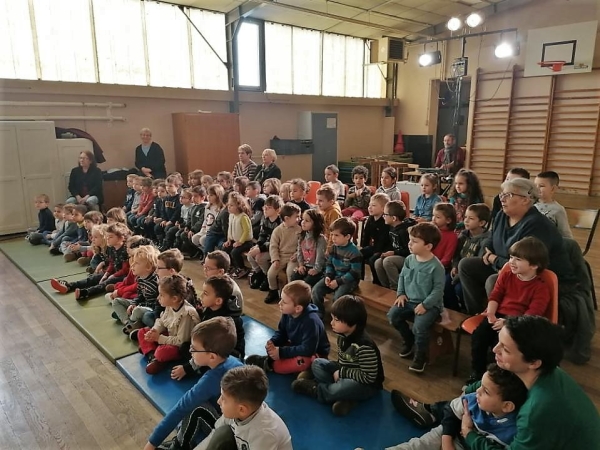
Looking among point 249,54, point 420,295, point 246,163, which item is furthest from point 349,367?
point 249,54

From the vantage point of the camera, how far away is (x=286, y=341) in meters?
2.67

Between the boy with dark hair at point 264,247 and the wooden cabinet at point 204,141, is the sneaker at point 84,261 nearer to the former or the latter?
the boy with dark hair at point 264,247

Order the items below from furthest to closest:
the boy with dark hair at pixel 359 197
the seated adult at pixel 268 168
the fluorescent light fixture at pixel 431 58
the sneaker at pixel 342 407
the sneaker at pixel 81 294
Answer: the fluorescent light fixture at pixel 431 58 → the seated adult at pixel 268 168 → the boy with dark hair at pixel 359 197 → the sneaker at pixel 81 294 → the sneaker at pixel 342 407

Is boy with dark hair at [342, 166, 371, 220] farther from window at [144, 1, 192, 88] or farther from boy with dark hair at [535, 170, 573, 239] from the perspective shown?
window at [144, 1, 192, 88]

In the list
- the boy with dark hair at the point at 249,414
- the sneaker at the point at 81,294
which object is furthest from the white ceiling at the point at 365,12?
the boy with dark hair at the point at 249,414

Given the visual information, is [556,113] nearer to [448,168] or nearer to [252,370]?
[448,168]

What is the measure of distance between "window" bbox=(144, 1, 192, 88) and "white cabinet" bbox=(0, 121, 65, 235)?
215cm

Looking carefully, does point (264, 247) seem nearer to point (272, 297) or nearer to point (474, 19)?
point (272, 297)

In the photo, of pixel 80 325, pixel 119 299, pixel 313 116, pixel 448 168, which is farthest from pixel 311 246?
pixel 313 116

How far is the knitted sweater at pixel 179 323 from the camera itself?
2.66m

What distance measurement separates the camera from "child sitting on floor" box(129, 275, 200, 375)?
262 centimetres

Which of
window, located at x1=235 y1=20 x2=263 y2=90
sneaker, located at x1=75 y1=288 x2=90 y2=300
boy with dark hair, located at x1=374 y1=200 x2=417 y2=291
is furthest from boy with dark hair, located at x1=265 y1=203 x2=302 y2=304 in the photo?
window, located at x1=235 y1=20 x2=263 y2=90

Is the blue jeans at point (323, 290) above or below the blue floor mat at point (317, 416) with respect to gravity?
above

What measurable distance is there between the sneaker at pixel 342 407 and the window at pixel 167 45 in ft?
22.6
